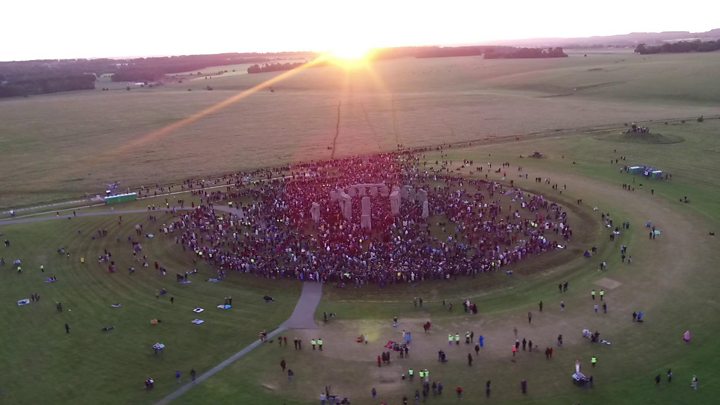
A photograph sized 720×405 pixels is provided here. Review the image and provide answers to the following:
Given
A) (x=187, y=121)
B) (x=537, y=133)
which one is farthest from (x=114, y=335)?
(x=187, y=121)

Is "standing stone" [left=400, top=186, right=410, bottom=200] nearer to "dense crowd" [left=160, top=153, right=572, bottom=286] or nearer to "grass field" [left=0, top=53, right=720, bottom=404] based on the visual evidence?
"dense crowd" [left=160, top=153, right=572, bottom=286]

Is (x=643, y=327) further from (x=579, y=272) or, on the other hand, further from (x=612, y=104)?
(x=612, y=104)

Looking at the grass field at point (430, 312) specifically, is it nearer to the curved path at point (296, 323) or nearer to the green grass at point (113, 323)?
the green grass at point (113, 323)

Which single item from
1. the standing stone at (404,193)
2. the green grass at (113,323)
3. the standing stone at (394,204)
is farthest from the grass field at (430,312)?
the standing stone at (394,204)

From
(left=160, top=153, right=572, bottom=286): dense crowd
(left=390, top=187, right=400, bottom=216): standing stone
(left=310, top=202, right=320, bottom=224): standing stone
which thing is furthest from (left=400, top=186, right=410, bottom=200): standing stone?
(left=310, top=202, right=320, bottom=224): standing stone

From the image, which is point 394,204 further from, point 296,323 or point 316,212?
point 296,323

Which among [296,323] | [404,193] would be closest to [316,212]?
[404,193]
